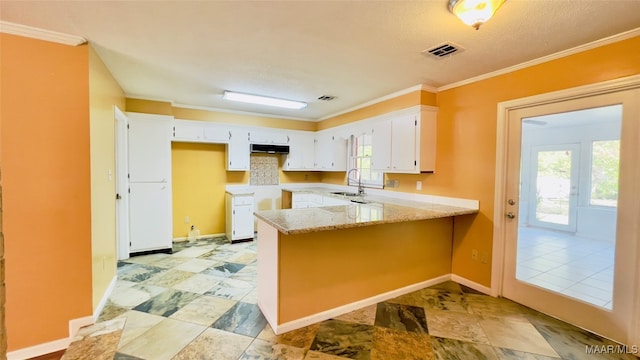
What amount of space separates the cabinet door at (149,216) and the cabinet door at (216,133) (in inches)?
43.3

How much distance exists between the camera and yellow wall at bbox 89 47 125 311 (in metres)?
2.49

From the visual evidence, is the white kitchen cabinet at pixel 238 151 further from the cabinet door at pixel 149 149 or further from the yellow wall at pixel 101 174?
the yellow wall at pixel 101 174

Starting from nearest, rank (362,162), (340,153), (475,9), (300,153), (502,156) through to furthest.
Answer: (475,9) → (502,156) → (362,162) → (340,153) → (300,153)

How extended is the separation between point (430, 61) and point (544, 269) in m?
2.52

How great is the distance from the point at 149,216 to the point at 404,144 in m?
3.87

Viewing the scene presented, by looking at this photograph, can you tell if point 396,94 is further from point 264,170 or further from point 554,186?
point 264,170

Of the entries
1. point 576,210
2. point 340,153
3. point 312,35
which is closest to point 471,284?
point 576,210

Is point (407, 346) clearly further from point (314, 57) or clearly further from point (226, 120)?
point (226, 120)

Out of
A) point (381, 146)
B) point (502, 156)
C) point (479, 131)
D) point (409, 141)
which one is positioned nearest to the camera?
point (502, 156)

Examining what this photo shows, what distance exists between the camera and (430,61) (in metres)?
2.79

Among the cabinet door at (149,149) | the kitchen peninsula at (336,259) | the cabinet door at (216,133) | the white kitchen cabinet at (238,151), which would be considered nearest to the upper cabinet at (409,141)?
the kitchen peninsula at (336,259)

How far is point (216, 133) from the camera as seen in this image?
5020 millimetres

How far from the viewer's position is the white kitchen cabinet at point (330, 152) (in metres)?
5.39

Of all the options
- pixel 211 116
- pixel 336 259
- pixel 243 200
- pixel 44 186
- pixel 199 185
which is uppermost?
pixel 211 116
